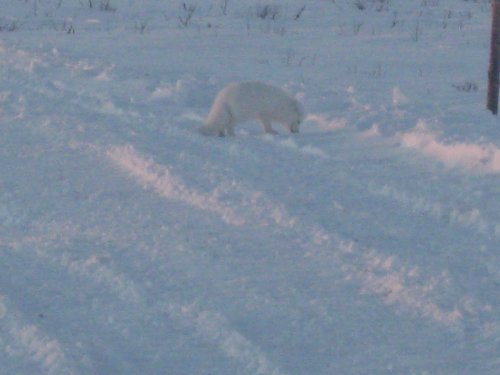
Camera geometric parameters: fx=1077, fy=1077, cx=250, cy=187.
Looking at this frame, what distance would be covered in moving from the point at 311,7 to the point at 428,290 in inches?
577

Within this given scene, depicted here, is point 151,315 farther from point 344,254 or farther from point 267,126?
point 267,126

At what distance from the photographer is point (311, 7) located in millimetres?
19188

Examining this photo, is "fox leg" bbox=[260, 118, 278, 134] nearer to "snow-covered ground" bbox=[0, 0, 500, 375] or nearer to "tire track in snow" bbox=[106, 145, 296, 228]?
"snow-covered ground" bbox=[0, 0, 500, 375]

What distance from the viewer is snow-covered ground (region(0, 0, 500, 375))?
4418 millimetres

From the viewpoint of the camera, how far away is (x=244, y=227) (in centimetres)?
602

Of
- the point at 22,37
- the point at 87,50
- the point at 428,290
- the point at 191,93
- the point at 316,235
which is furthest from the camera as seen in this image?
the point at 22,37

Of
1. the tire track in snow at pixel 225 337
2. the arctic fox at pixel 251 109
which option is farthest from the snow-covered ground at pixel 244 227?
the arctic fox at pixel 251 109

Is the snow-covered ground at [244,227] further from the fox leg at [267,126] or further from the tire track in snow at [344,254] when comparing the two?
the fox leg at [267,126]

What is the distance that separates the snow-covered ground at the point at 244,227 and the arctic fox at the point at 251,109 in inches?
7.6

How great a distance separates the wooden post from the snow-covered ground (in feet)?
0.63

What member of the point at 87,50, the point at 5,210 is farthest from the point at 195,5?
the point at 5,210

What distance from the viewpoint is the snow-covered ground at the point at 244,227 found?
442 cm

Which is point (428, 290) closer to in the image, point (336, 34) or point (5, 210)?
point (5, 210)

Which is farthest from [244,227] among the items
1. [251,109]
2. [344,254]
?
[251,109]
